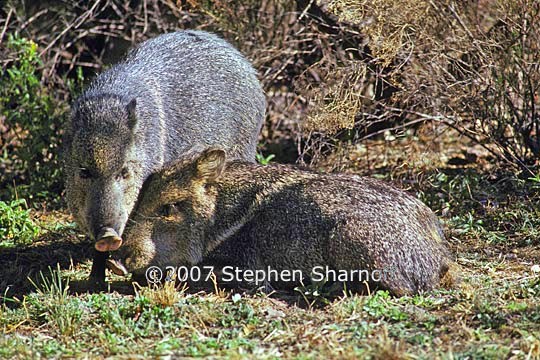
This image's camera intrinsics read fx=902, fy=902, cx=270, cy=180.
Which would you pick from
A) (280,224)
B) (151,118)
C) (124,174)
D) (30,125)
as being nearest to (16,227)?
(30,125)

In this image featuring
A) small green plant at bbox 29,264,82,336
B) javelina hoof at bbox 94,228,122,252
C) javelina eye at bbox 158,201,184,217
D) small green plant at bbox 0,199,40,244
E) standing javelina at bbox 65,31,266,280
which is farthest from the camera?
small green plant at bbox 0,199,40,244

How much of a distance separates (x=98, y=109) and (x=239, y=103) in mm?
1415

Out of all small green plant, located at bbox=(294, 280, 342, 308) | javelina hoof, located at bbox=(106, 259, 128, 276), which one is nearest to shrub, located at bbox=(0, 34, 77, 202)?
javelina hoof, located at bbox=(106, 259, 128, 276)

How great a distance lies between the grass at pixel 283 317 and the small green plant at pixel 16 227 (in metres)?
0.29

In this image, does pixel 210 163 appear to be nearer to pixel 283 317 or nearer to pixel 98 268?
pixel 98 268

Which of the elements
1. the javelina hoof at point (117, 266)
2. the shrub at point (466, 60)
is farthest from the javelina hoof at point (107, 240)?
the shrub at point (466, 60)

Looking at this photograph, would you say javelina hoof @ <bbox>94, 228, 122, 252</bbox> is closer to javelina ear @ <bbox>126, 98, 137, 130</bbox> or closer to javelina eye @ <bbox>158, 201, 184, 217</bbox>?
javelina eye @ <bbox>158, 201, 184, 217</bbox>

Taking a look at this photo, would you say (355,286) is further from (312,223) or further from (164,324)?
(164,324)

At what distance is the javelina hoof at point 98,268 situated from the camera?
5242 millimetres

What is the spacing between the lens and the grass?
4008 millimetres

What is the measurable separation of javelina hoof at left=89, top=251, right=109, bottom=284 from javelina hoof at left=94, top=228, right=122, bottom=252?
1.77 ft

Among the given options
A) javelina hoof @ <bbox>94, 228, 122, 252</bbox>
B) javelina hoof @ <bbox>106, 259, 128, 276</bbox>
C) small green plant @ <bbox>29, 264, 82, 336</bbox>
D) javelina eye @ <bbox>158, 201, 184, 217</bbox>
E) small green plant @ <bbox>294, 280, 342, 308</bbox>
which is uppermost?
javelina eye @ <bbox>158, 201, 184, 217</bbox>

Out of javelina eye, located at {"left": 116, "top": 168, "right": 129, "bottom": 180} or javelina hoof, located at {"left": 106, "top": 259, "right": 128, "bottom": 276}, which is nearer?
javelina hoof, located at {"left": 106, "top": 259, "right": 128, "bottom": 276}

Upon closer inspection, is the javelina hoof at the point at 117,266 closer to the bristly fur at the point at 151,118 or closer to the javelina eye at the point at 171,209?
the bristly fur at the point at 151,118
